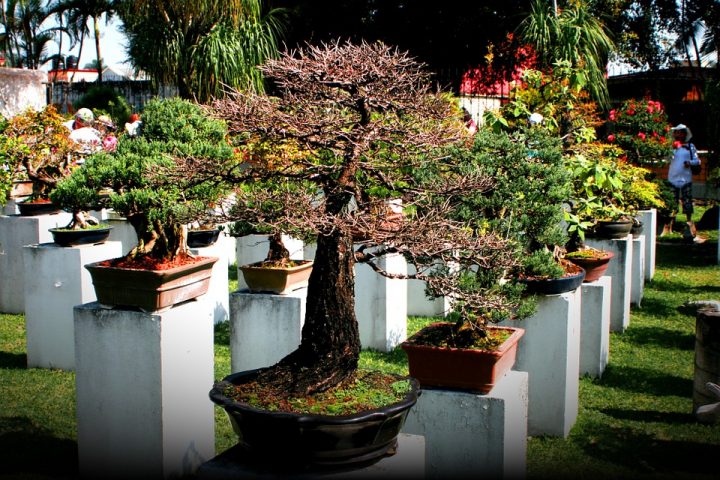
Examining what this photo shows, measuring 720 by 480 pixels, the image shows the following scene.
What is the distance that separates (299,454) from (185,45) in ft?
33.2

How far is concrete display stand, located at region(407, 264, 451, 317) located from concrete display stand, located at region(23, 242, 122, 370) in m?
3.18

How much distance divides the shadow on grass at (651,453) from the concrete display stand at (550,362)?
258mm

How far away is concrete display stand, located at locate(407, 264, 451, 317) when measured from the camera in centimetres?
802

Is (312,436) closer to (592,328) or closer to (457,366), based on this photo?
(457,366)

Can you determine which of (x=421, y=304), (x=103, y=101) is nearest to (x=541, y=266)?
(x=421, y=304)

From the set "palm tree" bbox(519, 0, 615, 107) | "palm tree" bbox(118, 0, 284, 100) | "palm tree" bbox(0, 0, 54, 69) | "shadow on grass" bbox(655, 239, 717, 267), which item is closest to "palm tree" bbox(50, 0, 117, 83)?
"palm tree" bbox(0, 0, 54, 69)

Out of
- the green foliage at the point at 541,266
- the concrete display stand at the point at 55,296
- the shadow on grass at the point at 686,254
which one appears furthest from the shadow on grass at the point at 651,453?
the shadow on grass at the point at 686,254

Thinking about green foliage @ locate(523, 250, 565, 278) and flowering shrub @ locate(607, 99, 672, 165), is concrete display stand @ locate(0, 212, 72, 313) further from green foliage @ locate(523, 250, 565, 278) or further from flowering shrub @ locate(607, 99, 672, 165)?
flowering shrub @ locate(607, 99, 672, 165)

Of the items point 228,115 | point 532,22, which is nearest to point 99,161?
Answer: point 228,115

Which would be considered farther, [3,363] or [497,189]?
[3,363]

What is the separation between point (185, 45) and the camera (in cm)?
1180

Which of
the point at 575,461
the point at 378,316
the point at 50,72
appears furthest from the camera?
the point at 50,72

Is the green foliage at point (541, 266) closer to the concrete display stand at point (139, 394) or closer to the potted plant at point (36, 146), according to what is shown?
the concrete display stand at point (139, 394)

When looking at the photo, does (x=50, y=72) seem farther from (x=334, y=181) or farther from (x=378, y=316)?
(x=334, y=181)
